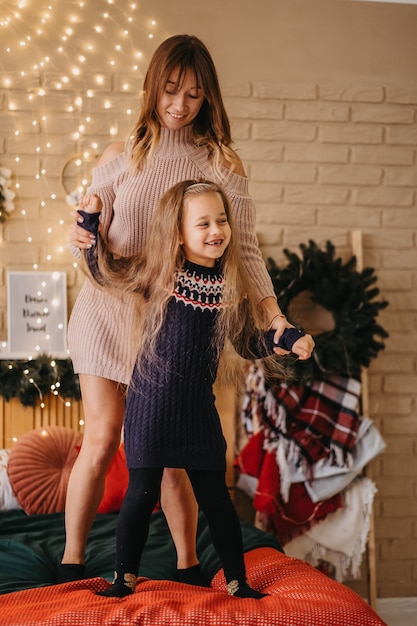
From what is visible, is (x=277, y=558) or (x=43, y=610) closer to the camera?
(x=43, y=610)

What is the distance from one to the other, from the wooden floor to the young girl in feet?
5.05

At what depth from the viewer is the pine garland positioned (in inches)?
113

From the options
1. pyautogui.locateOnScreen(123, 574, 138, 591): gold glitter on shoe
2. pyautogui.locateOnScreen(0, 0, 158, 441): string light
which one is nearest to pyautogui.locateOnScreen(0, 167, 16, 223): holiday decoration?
A: pyautogui.locateOnScreen(0, 0, 158, 441): string light

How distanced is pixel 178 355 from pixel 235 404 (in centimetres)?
135

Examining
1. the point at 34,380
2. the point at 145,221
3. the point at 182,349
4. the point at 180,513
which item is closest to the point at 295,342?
the point at 182,349

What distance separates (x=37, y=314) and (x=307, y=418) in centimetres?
110

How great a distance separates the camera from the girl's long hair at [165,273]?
1731 mm

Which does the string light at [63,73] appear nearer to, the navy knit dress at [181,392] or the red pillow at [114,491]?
the red pillow at [114,491]

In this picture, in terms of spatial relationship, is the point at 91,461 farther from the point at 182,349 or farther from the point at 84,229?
the point at 84,229

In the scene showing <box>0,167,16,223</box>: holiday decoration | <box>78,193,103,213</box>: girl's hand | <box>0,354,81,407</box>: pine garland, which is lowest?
<box>0,354,81,407</box>: pine garland

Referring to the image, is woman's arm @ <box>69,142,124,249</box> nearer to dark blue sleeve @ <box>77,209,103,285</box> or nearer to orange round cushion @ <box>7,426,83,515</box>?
dark blue sleeve @ <box>77,209,103,285</box>

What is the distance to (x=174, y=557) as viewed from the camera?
212 cm

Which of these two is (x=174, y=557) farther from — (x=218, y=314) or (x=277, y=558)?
(x=218, y=314)

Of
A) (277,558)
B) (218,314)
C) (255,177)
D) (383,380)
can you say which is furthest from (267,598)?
(255,177)
